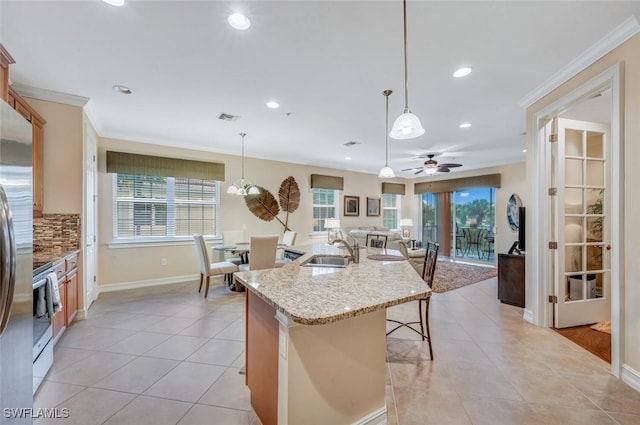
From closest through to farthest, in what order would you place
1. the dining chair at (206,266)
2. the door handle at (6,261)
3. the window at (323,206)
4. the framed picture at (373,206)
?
1. the door handle at (6,261)
2. the dining chair at (206,266)
3. the window at (323,206)
4. the framed picture at (373,206)

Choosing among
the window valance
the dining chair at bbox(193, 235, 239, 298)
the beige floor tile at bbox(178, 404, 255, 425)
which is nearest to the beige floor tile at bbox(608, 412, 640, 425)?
→ the beige floor tile at bbox(178, 404, 255, 425)

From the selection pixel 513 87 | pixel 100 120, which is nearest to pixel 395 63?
pixel 513 87

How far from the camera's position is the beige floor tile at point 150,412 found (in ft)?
5.57

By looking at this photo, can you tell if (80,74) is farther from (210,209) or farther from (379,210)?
(379,210)

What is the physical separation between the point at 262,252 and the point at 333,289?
2550 mm

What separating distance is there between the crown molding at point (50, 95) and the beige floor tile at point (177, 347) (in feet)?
9.33

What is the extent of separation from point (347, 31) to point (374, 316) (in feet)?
6.42

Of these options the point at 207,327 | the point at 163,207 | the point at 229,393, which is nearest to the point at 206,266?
the point at 207,327

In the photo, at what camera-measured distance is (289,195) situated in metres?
6.38

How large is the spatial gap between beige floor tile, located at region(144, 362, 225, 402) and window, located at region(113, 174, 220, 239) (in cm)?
328

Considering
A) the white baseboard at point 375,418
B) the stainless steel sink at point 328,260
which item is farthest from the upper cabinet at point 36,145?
the white baseboard at point 375,418

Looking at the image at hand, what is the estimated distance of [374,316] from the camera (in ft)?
5.19

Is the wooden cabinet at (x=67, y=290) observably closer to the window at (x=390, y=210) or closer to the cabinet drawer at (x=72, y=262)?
the cabinet drawer at (x=72, y=262)

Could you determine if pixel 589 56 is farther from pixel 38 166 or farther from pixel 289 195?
pixel 38 166
